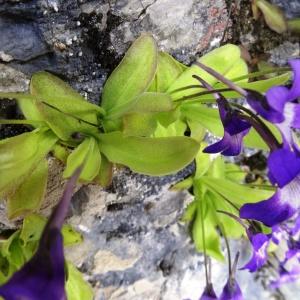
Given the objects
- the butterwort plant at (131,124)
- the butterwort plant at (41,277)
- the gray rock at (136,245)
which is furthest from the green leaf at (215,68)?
the butterwort plant at (41,277)

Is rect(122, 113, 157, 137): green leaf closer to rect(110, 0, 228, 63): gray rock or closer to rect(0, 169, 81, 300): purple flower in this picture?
rect(110, 0, 228, 63): gray rock

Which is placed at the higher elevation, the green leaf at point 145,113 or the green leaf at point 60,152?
the green leaf at point 145,113

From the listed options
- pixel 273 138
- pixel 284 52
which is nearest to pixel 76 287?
pixel 273 138

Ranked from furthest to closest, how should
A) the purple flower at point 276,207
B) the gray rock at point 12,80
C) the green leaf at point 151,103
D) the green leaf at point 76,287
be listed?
the green leaf at point 76,287 < the gray rock at point 12,80 < the green leaf at point 151,103 < the purple flower at point 276,207

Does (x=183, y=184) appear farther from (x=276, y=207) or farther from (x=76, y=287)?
(x=276, y=207)

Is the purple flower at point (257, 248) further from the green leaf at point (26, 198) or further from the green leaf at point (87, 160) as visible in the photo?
the green leaf at point (26, 198)

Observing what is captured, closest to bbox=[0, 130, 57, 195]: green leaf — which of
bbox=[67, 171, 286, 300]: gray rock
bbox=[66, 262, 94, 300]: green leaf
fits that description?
bbox=[67, 171, 286, 300]: gray rock

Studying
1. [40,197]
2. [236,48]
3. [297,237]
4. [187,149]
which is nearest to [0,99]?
[40,197]
